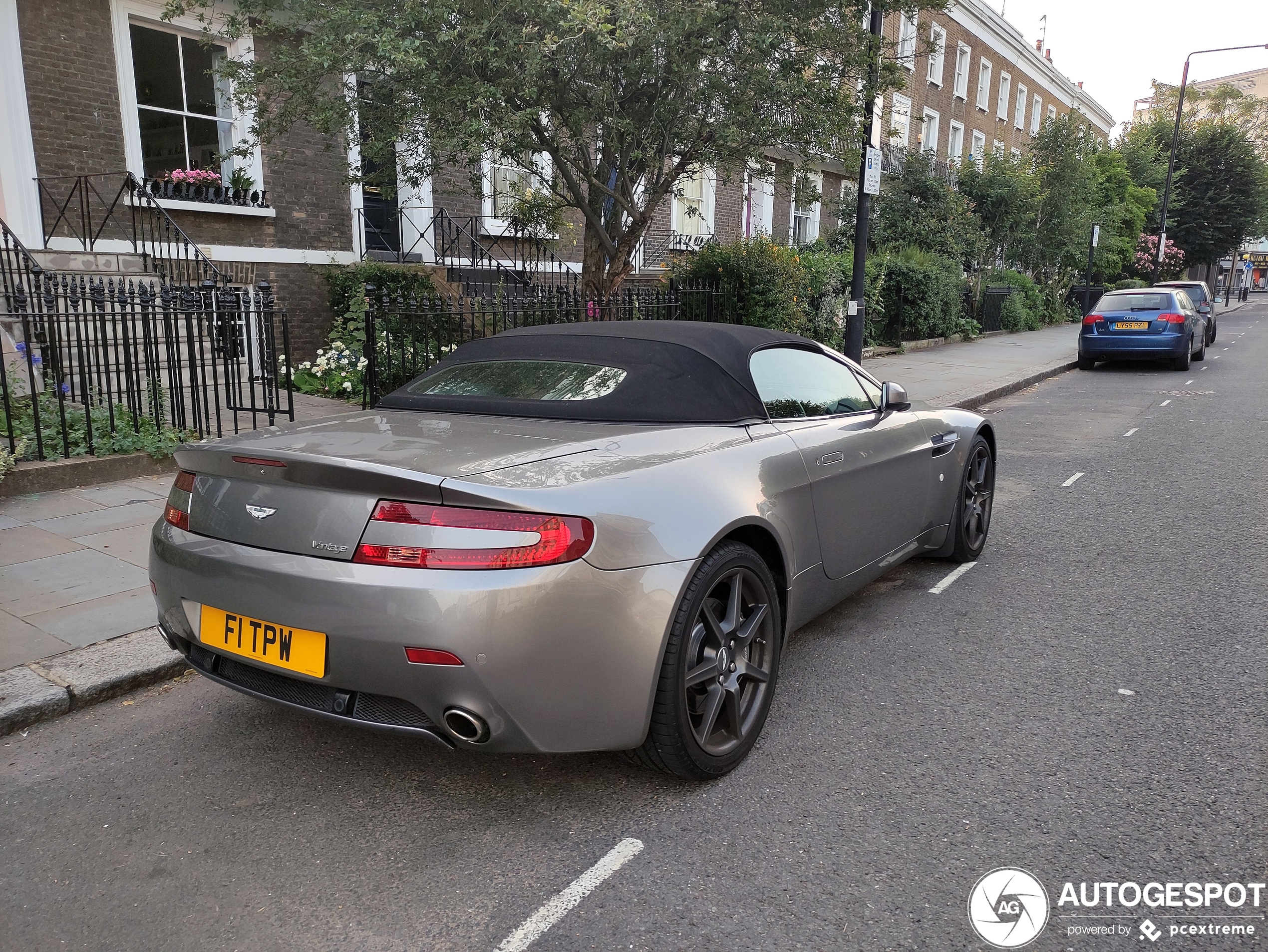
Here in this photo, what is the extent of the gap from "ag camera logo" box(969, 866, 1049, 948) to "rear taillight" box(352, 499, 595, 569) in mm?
1379

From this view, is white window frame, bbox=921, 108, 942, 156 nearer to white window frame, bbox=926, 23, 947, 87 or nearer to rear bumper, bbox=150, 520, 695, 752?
white window frame, bbox=926, 23, 947, 87

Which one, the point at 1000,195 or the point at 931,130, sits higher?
the point at 931,130

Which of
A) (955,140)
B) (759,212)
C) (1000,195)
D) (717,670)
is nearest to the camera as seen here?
(717,670)

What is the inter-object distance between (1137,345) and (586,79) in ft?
43.5

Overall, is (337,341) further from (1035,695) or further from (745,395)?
(1035,695)

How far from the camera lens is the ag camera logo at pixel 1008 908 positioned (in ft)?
7.42

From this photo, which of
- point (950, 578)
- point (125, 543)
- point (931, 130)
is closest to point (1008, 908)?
point (950, 578)

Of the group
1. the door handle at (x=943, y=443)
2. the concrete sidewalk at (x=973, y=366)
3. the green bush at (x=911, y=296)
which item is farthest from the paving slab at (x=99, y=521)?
the green bush at (x=911, y=296)

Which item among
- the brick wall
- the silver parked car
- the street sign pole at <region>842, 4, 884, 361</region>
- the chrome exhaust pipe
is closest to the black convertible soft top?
the silver parked car

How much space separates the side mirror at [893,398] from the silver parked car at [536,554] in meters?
0.71

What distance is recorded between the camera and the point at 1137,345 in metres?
17.0

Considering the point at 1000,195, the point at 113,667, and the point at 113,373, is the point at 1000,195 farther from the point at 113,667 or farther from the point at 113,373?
the point at 113,667

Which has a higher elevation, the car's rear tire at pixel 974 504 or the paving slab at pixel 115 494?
the car's rear tire at pixel 974 504

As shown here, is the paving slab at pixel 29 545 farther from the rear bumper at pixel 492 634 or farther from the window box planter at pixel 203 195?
the window box planter at pixel 203 195
